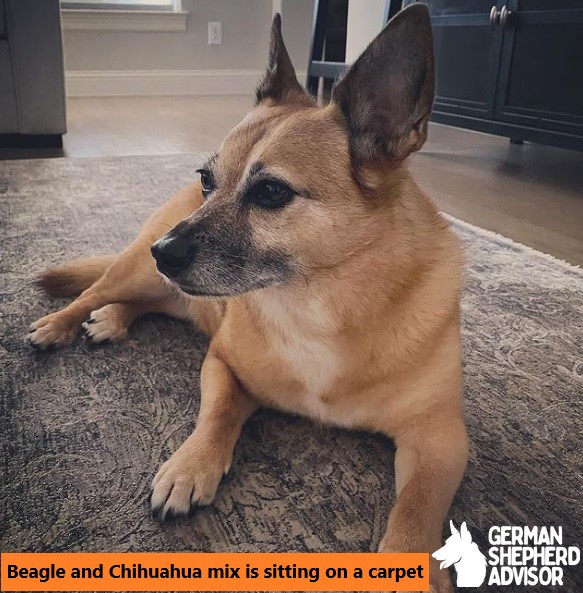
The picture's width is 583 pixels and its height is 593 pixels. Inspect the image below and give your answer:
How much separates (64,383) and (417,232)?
711 mm

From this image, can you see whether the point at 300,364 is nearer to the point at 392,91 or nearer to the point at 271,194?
the point at 271,194

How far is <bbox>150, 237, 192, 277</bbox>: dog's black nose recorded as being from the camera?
3.23ft

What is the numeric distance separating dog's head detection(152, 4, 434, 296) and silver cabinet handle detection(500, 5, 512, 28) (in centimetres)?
230

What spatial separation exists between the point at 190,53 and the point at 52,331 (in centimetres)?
501

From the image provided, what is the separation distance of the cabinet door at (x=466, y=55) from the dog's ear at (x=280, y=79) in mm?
2165

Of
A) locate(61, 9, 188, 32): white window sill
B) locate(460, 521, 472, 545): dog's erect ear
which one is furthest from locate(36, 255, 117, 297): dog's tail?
locate(61, 9, 188, 32): white window sill

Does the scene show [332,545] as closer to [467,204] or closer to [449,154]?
[467,204]

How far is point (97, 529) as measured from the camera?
2.81ft

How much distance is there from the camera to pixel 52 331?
134 centimetres

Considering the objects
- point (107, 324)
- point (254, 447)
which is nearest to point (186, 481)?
point (254, 447)

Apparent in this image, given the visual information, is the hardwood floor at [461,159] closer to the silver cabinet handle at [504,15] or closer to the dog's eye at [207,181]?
the silver cabinet handle at [504,15]

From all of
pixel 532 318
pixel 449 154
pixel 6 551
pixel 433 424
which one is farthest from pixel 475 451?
pixel 449 154

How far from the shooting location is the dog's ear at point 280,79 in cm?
120

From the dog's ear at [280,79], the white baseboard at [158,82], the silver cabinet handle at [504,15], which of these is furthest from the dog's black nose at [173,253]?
the white baseboard at [158,82]
